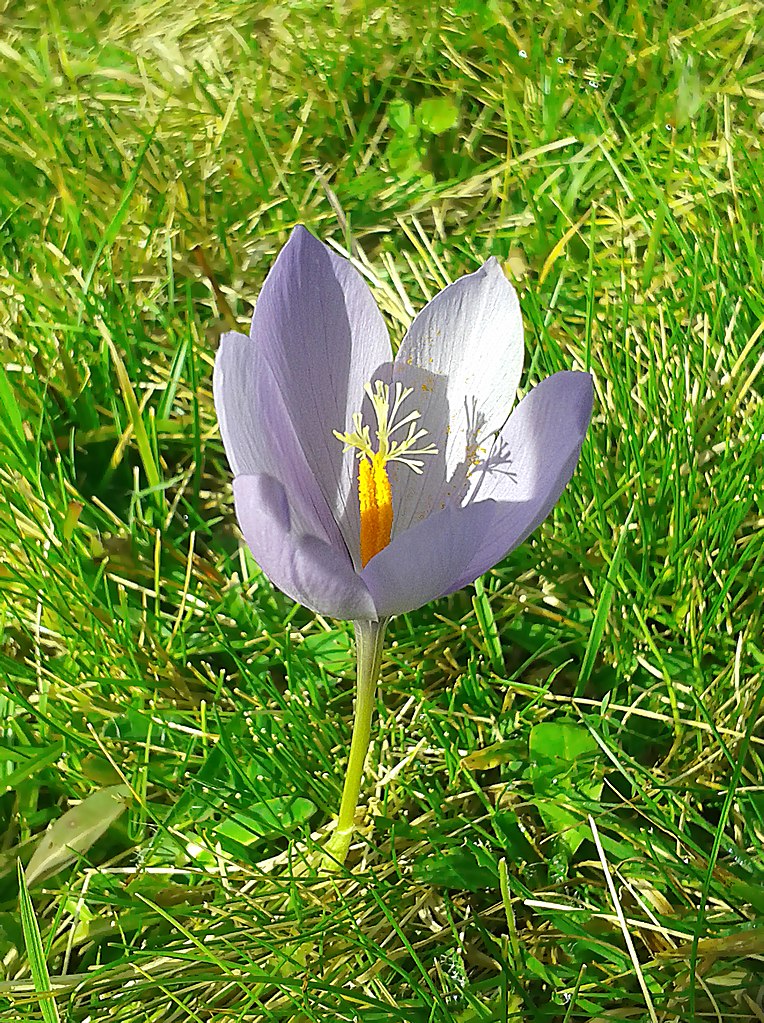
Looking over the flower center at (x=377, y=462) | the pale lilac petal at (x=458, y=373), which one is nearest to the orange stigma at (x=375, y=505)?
the flower center at (x=377, y=462)

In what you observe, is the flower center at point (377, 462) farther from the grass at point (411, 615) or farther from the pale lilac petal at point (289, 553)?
the grass at point (411, 615)

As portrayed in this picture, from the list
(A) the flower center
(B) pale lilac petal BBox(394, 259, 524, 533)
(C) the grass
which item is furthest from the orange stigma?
(C) the grass

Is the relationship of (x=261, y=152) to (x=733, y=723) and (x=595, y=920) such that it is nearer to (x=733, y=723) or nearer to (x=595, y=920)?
(x=733, y=723)

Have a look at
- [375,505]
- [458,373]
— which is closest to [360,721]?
[375,505]

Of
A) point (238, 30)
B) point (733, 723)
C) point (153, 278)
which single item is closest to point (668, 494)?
point (733, 723)

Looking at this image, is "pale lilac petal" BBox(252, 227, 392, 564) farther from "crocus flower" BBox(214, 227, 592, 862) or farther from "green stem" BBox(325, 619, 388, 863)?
"green stem" BBox(325, 619, 388, 863)

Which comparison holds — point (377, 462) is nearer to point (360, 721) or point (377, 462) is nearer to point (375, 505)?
point (375, 505)
